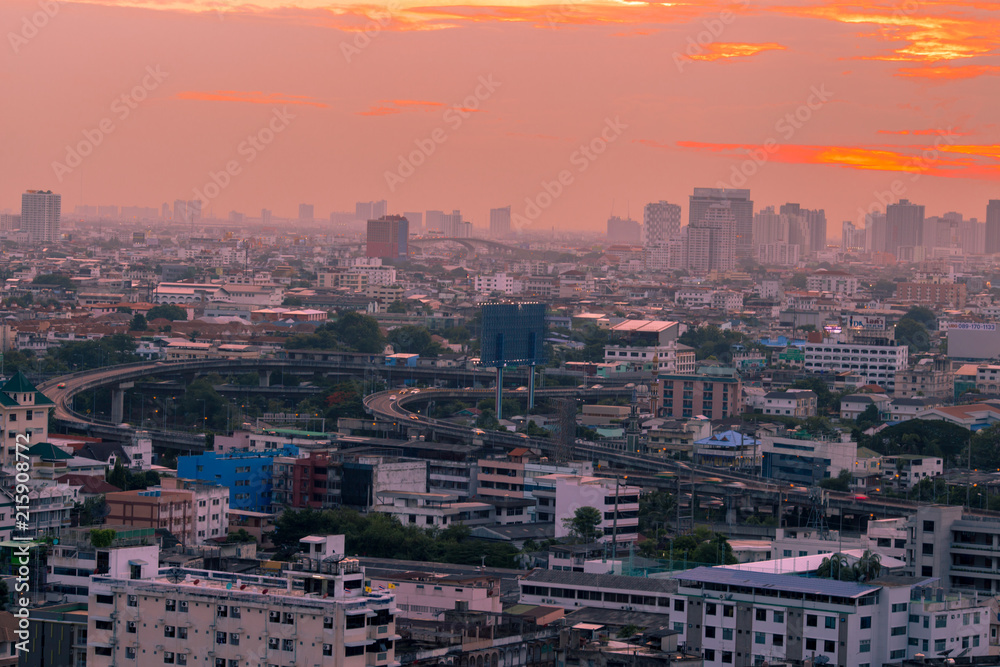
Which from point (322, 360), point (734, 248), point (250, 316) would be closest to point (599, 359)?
point (322, 360)

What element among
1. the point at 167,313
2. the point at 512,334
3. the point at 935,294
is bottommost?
the point at 512,334

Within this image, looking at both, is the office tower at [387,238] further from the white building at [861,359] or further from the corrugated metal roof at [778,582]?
the corrugated metal roof at [778,582]

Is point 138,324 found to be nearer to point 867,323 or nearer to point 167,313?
point 167,313

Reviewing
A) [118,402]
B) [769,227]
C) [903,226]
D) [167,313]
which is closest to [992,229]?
[903,226]

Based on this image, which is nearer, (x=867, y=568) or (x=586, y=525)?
(x=867, y=568)

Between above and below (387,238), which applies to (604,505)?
below

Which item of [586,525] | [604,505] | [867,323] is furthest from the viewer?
[867,323]
